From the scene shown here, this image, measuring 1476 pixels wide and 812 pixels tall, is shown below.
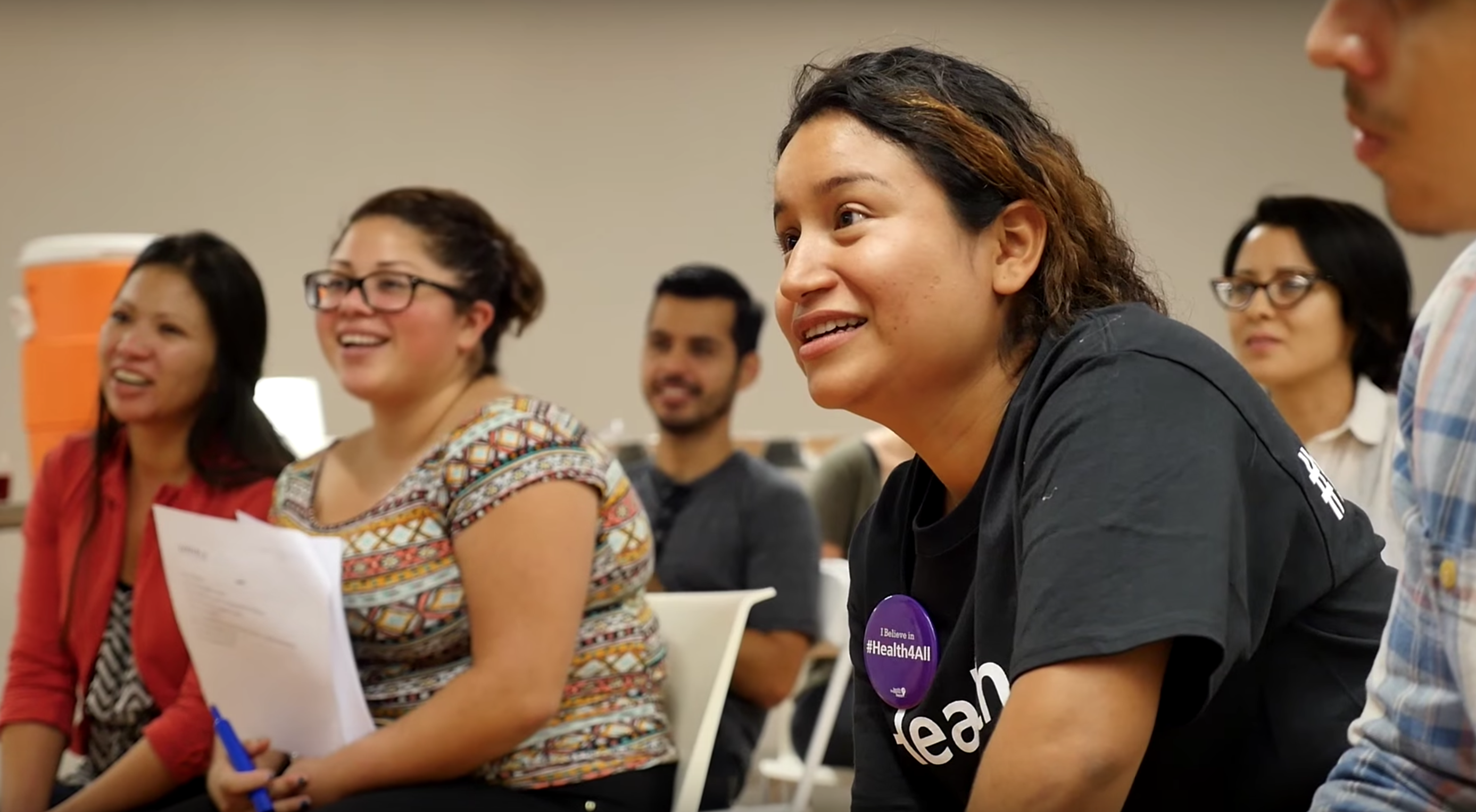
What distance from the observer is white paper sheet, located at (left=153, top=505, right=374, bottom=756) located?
179 cm

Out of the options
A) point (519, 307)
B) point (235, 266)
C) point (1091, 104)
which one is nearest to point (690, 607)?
point (519, 307)

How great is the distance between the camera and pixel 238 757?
1858 mm

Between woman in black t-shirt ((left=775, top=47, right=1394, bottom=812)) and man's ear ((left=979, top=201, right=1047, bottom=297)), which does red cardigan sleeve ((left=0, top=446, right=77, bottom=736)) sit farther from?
man's ear ((left=979, top=201, right=1047, bottom=297))

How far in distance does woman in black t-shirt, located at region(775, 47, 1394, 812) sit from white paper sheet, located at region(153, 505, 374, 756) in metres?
0.81

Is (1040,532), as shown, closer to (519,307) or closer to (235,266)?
(519,307)

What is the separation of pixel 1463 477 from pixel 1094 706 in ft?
0.89

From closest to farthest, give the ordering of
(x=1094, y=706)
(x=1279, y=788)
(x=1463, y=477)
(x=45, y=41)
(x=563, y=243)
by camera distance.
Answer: (x=1463, y=477) < (x=1094, y=706) < (x=1279, y=788) < (x=45, y=41) < (x=563, y=243)

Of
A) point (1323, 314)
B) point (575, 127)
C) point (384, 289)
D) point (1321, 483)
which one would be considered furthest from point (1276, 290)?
point (575, 127)

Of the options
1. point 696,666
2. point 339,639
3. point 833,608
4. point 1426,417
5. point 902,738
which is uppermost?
point 1426,417

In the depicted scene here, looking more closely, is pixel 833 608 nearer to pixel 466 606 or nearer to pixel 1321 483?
pixel 466 606

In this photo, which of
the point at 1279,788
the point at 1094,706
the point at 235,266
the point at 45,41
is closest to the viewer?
the point at 1094,706

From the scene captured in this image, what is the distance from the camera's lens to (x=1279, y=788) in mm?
1012

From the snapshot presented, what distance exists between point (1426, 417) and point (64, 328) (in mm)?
2985

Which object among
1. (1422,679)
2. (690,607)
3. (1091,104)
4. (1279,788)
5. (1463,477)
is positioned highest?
(1091,104)
